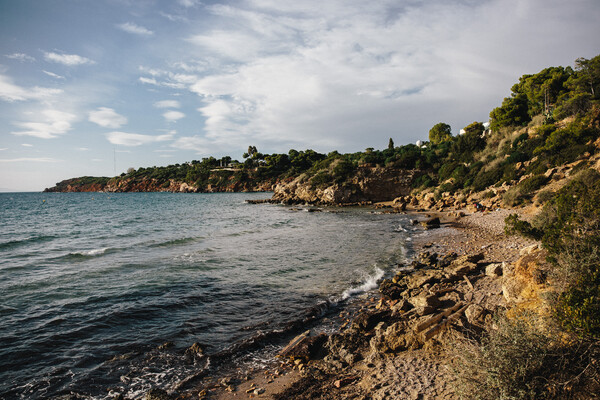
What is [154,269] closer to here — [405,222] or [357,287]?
[357,287]

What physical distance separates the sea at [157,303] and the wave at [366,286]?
0.04 m

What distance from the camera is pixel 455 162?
49.8 meters

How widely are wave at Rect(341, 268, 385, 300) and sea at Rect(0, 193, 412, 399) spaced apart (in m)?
0.04

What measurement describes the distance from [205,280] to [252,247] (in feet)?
25.8

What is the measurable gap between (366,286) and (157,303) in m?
8.71

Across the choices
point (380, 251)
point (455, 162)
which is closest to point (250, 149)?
point (455, 162)

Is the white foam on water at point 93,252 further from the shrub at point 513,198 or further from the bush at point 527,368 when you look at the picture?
the shrub at point 513,198

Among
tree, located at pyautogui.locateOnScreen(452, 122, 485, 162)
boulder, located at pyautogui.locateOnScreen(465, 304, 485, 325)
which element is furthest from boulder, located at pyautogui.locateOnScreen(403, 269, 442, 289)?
tree, located at pyautogui.locateOnScreen(452, 122, 485, 162)

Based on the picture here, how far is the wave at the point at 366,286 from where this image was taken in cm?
1210

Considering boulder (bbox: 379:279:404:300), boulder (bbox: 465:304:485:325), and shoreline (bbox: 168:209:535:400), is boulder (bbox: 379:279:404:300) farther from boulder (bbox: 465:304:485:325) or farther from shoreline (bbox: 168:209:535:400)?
boulder (bbox: 465:304:485:325)

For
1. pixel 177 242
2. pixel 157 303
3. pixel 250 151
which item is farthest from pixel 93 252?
pixel 250 151

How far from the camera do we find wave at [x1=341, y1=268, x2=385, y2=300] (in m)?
12.1

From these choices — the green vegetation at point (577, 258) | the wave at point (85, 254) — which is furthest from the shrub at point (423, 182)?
the wave at point (85, 254)

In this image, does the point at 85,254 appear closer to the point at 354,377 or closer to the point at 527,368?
the point at 354,377
